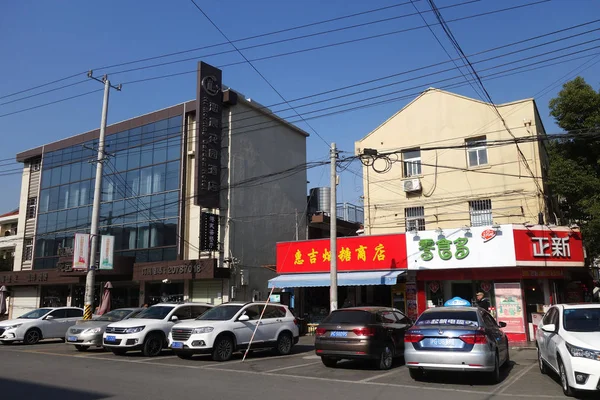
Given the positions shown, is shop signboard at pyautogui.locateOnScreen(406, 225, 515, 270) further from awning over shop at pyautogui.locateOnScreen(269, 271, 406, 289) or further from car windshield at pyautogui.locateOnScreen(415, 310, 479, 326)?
car windshield at pyautogui.locateOnScreen(415, 310, 479, 326)

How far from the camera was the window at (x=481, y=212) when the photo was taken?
68.0 feet

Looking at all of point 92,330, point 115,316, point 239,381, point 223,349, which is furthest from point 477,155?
point 92,330

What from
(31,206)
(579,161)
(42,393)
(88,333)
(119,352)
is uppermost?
(31,206)

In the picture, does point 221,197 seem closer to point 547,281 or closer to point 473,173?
point 473,173

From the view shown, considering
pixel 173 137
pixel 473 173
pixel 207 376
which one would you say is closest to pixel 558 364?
pixel 207 376

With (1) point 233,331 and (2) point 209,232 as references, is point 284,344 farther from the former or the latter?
(2) point 209,232

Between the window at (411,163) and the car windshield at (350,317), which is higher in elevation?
the window at (411,163)

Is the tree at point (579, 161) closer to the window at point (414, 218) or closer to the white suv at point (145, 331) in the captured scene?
the window at point (414, 218)

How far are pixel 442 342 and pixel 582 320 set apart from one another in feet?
8.61

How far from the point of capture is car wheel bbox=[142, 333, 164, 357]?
1460cm

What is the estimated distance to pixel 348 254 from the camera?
856 inches

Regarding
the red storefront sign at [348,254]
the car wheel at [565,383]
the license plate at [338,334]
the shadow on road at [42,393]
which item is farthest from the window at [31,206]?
the car wheel at [565,383]

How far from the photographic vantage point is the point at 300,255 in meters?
23.1

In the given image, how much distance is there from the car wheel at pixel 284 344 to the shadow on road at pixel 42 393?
7356mm
